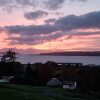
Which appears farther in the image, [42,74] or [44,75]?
[44,75]

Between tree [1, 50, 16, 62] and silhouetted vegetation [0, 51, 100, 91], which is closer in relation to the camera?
silhouetted vegetation [0, 51, 100, 91]

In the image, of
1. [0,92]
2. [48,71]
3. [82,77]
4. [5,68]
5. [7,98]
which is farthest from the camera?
[48,71]

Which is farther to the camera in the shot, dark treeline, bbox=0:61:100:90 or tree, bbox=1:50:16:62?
tree, bbox=1:50:16:62

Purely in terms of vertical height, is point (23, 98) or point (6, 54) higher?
point (6, 54)

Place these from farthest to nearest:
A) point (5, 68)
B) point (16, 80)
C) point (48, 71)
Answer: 1. point (48, 71)
2. point (5, 68)
3. point (16, 80)

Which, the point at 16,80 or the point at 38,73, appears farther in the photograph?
the point at 38,73

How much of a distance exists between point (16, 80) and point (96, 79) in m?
16.3

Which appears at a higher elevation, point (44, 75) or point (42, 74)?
point (42, 74)

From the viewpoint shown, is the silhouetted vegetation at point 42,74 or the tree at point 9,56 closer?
the silhouetted vegetation at point 42,74

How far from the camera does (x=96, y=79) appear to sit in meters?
61.5

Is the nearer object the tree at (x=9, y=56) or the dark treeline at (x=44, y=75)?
the dark treeline at (x=44, y=75)

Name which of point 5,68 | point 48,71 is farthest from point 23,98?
point 48,71

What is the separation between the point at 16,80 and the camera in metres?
50.6

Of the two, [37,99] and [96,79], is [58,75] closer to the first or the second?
[96,79]
